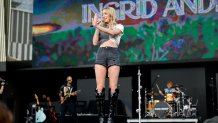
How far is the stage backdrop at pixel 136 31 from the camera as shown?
1122cm

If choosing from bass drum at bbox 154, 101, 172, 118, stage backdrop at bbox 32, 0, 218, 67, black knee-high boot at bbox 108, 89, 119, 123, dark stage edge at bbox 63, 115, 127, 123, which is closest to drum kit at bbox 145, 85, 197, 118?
bass drum at bbox 154, 101, 172, 118

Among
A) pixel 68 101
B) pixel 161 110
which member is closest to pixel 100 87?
pixel 161 110

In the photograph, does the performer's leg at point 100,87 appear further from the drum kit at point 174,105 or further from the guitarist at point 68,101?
the guitarist at point 68,101

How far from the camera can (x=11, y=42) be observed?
1252cm

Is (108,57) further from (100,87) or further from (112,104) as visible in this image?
(112,104)

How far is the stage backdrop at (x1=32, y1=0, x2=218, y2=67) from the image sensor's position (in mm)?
11219

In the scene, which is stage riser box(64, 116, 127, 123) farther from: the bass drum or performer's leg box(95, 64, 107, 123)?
performer's leg box(95, 64, 107, 123)

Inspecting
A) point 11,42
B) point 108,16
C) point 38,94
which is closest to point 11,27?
point 11,42

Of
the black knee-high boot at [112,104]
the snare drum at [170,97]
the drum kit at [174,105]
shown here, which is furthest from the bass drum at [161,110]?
the black knee-high boot at [112,104]

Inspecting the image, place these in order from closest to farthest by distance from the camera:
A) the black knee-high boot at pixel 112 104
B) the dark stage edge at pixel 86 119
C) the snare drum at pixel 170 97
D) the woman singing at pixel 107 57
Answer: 1. the black knee-high boot at pixel 112 104
2. the woman singing at pixel 107 57
3. the snare drum at pixel 170 97
4. the dark stage edge at pixel 86 119

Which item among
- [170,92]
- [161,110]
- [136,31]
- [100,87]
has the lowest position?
[161,110]

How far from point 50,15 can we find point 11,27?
1.32 metres

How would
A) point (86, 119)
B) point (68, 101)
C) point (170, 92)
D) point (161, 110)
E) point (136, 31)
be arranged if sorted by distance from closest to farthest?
point (161, 110)
point (136, 31)
point (68, 101)
point (170, 92)
point (86, 119)

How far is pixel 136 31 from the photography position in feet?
38.2
